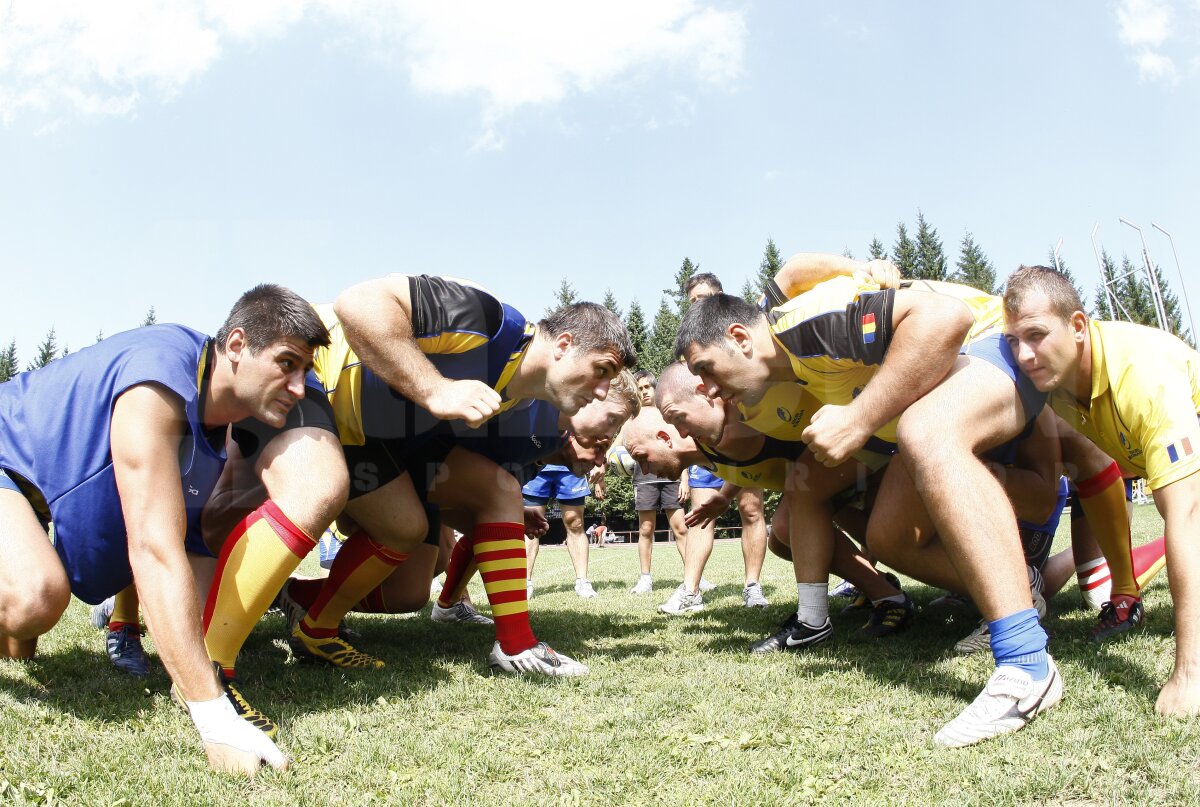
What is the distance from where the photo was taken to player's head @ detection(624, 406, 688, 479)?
5.52m

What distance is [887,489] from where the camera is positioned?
4.14 metres

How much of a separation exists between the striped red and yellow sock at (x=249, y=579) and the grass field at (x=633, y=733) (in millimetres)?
285

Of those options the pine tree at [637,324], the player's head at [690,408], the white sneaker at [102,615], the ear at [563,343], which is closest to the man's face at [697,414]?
the player's head at [690,408]

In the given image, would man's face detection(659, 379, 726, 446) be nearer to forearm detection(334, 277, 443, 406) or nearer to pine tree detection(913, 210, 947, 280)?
forearm detection(334, 277, 443, 406)

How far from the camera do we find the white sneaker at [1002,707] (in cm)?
253

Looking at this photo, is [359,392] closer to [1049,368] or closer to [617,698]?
[617,698]

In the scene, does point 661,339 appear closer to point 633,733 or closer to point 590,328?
point 590,328

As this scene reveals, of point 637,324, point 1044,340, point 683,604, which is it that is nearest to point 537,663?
point 1044,340

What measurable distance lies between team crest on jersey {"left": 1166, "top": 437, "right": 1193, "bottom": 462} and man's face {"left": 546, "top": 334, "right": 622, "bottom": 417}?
2265 mm

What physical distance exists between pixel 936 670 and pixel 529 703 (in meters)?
1.70

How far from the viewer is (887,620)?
4723 mm

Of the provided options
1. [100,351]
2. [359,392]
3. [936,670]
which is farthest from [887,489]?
[100,351]

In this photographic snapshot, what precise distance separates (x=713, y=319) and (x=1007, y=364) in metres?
1.26

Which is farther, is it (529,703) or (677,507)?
(677,507)
